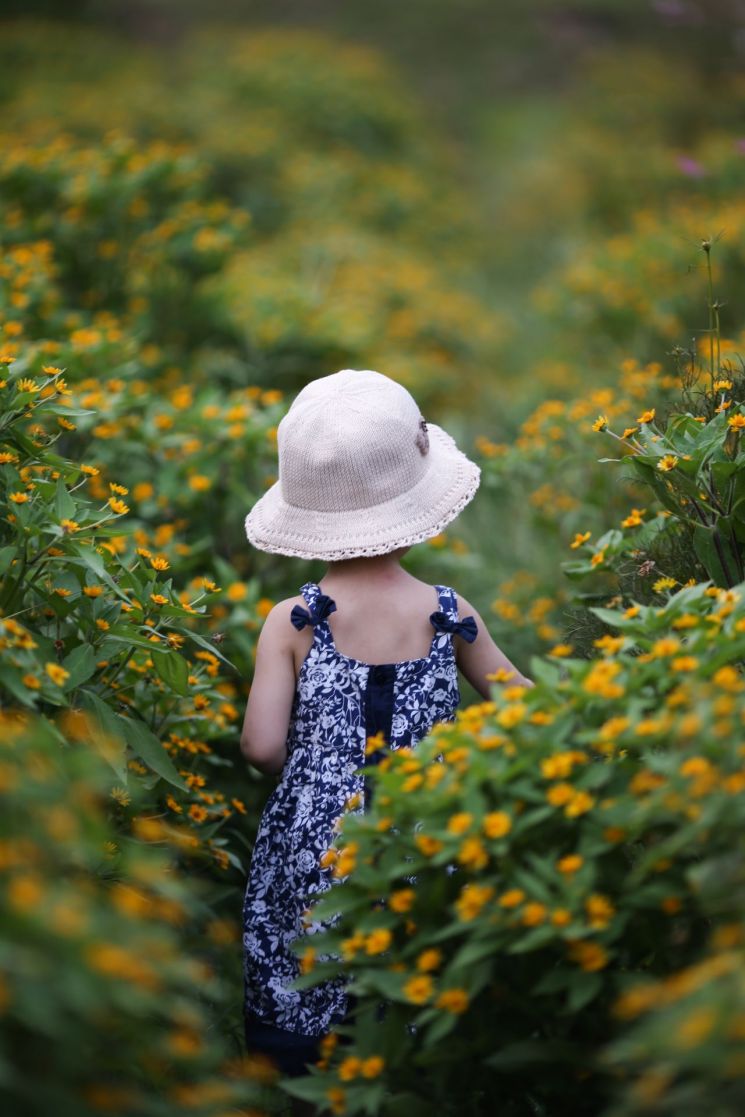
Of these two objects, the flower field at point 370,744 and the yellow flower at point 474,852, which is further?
the yellow flower at point 474,852

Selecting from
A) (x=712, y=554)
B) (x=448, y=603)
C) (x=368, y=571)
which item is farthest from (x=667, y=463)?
(x=368, y=571)

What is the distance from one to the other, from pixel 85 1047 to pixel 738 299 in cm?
550

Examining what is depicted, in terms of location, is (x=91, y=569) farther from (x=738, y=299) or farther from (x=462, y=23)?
(x=462, y=23)

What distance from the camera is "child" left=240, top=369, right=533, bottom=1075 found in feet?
6.72

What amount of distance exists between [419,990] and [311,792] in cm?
57

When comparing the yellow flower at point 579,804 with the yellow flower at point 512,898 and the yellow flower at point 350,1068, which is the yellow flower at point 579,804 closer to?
the yellow flower at point 512,898

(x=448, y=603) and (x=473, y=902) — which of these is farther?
(x=448, y=603)

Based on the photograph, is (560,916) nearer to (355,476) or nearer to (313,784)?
(313,784)

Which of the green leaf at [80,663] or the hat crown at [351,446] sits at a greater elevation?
the hat crown at [351,446]

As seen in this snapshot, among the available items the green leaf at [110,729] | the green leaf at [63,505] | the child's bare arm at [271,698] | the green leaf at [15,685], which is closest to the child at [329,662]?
the child's bare arm at [271,698]

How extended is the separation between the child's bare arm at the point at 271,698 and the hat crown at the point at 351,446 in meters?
0.22

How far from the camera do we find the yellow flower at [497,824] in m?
1.49

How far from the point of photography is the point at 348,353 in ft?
17.9

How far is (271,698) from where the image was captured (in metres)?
2.07
